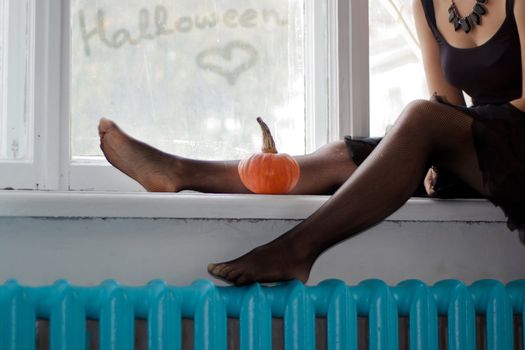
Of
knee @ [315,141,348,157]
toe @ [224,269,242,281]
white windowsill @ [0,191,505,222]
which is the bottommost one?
toe @ [224,269,242,281]

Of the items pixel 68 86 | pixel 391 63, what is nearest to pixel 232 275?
pixel 68 86

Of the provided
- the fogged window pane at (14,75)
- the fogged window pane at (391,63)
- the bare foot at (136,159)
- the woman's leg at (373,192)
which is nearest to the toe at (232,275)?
the woman's leg at (373,192)

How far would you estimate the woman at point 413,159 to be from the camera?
1219 mm

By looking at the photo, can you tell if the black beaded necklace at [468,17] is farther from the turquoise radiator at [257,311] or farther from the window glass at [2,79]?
the window glass at [2,79]

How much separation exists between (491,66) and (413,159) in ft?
1.13

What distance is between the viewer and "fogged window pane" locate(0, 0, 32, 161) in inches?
59.1

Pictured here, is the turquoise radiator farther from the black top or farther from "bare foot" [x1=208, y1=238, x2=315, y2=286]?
the black top

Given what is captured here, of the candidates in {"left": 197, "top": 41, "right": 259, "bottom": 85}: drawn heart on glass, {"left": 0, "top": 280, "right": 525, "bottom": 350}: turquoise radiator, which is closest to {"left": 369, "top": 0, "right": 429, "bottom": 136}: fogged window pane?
{"left": 197, "top": 41, "right": 259, "bottom": 85}: drawn heart on glass

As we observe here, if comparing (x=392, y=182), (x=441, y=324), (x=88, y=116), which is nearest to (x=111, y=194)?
(x=88, y=116)

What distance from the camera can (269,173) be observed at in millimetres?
1358

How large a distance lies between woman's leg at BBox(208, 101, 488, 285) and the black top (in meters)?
0.23

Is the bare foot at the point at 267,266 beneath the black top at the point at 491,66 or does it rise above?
beneath

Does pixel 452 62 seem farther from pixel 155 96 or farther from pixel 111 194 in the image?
pixel 111 194

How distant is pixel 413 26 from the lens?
1784 mm
